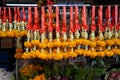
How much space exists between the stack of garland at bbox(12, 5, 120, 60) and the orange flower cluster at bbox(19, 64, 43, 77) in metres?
0.48

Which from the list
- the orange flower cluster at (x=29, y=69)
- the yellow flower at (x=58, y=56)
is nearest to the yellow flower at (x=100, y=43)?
the yellow flower at (x=58, y=56)

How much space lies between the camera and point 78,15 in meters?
3.87

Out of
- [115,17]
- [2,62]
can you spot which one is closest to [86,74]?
[115,17]

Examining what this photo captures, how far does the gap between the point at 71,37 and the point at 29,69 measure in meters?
0.89

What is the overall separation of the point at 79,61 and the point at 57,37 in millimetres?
1218

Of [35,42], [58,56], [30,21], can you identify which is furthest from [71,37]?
[30,21]

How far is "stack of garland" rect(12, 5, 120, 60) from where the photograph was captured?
3662 mm

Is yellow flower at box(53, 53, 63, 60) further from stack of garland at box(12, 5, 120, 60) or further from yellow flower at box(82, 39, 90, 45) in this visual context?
yellow flower at box(82, 39, 90, 45)

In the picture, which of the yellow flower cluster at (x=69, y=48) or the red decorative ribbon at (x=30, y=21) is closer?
the yellow flower cluster at (x=69, y=48)

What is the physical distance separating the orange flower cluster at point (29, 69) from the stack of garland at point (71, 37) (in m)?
0.48

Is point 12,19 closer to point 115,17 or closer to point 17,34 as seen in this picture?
point 17,34

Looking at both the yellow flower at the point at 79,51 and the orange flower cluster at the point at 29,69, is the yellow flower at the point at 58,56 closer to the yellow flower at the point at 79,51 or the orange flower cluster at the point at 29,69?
the yellow flower at the point at 79,51

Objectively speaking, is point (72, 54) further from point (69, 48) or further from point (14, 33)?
point (14, 33)

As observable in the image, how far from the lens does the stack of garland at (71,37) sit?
3662 millimetres
